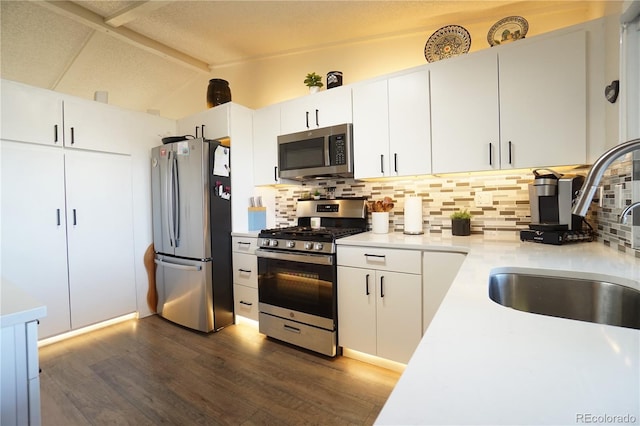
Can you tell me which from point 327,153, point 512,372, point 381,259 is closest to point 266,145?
point 327,153

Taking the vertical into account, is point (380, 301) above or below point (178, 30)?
below

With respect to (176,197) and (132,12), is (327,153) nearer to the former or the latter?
(176,197)

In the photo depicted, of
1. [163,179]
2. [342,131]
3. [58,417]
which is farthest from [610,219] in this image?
[163,179]

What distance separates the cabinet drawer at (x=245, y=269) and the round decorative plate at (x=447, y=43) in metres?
2.24

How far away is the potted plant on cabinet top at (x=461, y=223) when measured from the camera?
7.19 ft

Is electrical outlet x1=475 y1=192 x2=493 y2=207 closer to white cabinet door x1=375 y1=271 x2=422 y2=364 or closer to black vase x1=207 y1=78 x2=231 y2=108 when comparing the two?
white cabinet door x1=375 y1=271 x2=422 y2=364

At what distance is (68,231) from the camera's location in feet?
8.45

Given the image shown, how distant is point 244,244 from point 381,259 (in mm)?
1372

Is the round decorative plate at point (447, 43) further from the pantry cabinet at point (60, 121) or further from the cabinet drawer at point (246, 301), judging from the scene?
the pantry cabinet at point (60, 121)

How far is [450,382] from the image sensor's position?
41cm

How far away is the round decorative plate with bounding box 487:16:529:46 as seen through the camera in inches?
77.2

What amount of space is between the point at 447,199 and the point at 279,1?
207cm

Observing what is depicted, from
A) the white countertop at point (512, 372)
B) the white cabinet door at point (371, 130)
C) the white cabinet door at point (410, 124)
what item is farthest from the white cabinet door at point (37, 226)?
the white countertop at point (512, 372)

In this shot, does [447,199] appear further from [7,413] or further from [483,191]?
[7,413]
